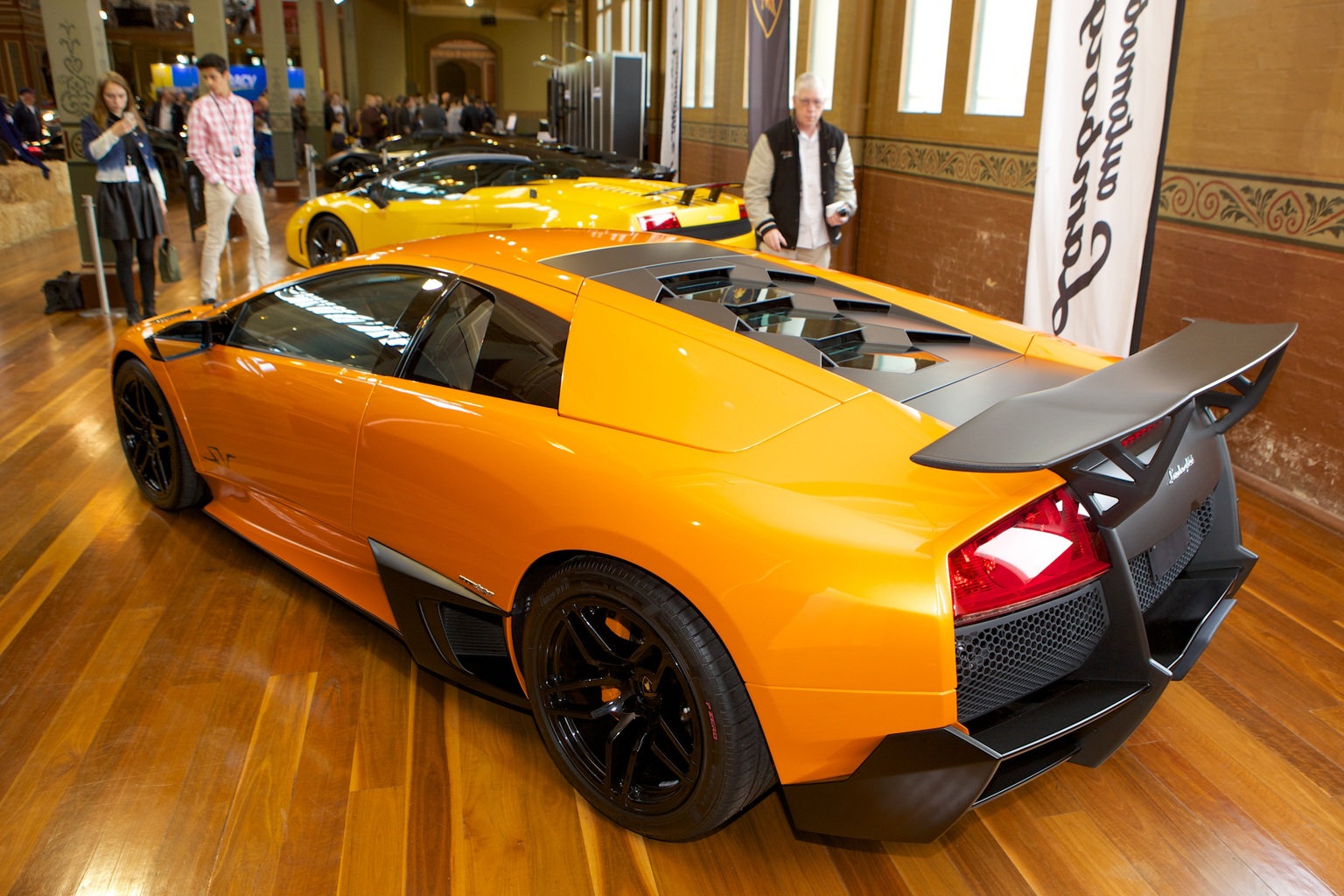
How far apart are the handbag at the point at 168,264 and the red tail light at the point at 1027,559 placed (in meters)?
8.34

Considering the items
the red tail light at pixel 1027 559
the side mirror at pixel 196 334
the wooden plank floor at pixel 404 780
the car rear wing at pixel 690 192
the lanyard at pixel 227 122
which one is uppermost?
the lanyard at pixel 227 122

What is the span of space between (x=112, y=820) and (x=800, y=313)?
1990 millimetres

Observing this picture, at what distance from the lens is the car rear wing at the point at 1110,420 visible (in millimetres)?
1483

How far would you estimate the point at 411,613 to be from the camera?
8.00 feet

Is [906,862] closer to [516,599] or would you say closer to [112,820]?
[516,599]

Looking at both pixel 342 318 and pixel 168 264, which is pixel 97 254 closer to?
pixel 168 264

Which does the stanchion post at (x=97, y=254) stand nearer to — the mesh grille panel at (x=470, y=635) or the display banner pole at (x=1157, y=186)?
the mesh grille panel at (x=470, y=635)

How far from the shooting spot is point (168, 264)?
8.25 metres

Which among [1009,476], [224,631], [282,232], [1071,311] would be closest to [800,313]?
[1009,476]

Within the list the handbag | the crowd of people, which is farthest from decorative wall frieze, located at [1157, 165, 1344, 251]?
the crowd of people

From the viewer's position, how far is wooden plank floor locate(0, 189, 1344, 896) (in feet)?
6.54

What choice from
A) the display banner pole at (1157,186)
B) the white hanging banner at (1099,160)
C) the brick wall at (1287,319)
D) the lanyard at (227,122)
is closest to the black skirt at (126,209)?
the lanyard at (227,122)

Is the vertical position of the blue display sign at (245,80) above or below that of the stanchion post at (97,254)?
above

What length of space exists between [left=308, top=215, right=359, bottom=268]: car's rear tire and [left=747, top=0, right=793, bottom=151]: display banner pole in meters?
3.52
